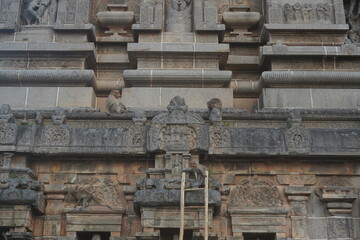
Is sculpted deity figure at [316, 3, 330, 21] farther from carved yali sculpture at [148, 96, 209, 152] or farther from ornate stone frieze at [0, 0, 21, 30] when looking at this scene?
ornate stone frieze at [0, 0, 21, 30]

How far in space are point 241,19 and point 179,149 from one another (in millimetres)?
8517

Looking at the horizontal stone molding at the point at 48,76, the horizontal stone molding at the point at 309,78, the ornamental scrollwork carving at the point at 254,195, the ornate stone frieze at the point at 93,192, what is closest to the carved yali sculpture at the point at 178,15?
the horizontal stone molding at the point at 48,76

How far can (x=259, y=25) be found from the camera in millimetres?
19875

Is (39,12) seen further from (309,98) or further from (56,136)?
(309,98)

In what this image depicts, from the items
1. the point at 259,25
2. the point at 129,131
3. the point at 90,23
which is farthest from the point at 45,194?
the point at 259,25

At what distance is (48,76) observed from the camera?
1748cm

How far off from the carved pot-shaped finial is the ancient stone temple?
190 centimetres

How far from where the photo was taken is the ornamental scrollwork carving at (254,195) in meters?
12.8

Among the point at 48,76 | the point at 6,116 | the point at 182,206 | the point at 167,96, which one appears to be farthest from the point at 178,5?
the point at 182,206

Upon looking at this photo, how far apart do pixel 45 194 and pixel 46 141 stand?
4.27ft

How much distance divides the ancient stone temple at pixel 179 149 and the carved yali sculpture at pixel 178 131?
3 centimetres

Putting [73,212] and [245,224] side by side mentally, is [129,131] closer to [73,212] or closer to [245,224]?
[73,212]

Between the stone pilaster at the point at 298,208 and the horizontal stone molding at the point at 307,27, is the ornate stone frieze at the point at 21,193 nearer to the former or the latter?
the stone pilaster at the point at 298,208

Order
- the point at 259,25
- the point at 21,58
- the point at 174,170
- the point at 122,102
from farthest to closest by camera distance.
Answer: the point at 259,25 → the point at 21,58 → the point at 122,102 → the point at 174,170
